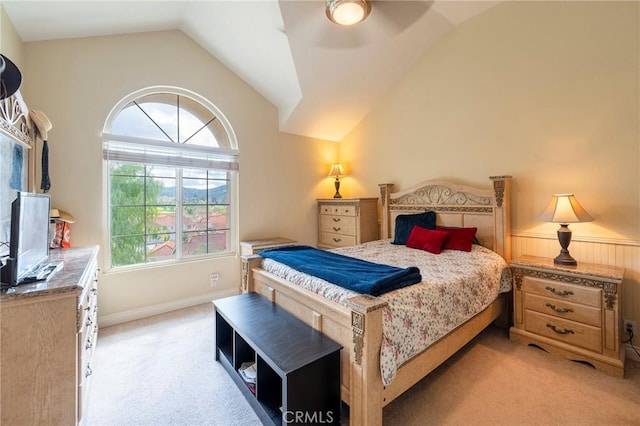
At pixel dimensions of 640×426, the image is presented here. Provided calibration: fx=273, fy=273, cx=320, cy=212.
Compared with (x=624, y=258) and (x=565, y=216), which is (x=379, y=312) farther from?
(x=624, y=258)

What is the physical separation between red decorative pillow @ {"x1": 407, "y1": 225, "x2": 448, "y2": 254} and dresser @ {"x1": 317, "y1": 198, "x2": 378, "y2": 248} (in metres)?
0.88

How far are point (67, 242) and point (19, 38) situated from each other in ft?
5.91

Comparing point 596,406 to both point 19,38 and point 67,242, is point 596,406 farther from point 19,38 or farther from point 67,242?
point 19,38

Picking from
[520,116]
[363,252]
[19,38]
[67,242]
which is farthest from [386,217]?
[19,38]

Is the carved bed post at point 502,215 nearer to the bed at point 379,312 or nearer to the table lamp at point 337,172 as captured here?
the bed at point 379,312

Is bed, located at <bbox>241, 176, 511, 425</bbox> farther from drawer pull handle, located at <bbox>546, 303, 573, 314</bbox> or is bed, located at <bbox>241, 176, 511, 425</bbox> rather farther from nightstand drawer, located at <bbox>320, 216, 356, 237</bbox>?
nightstand drawer, located at <bbox>320, 216, 356, 237</bbox>

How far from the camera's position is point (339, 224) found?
416 cm

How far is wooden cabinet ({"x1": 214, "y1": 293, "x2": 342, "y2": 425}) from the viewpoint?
134cm

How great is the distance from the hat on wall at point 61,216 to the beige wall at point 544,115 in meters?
3.80

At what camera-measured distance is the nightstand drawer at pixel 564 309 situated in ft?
6.81

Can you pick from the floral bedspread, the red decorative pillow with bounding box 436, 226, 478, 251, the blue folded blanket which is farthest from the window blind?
the red decorative pillow with bounding box 436, 226, 478, 251

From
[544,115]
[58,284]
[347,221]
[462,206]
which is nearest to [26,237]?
[58,284]

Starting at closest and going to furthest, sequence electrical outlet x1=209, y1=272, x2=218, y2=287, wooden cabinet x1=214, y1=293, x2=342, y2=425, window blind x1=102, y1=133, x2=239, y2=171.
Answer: wooden cabinet x1=214, y1=293, x2=342, y2=425 < window blind x1=102, y1=133, x2=239, y2=171 < electrical outlet x1=209, y1=272, x2=218, y2=287

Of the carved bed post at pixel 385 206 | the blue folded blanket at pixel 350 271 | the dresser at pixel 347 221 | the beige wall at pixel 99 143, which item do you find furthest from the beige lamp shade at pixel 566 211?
the beige wall at pixel 99 143
